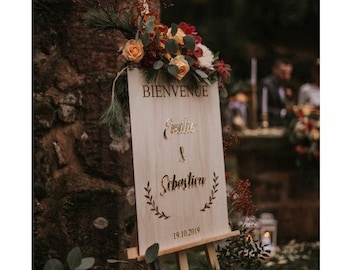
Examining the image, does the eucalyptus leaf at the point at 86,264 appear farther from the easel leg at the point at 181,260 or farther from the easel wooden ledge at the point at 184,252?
the easel leg at the point at 181,260

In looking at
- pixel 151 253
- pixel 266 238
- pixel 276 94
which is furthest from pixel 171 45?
pixel 276 94

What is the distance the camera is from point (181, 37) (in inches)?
77.4

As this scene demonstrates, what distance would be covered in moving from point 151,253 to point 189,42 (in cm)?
67

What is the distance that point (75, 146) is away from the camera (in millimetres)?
Result: 2340

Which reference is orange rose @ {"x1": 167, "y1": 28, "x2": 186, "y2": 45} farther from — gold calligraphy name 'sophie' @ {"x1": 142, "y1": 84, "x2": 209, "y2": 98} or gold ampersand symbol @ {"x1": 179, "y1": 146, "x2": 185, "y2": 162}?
gold ampersand symbol @ {"x1": 179, "y1": 146, "x2": 185, "y2": 162}

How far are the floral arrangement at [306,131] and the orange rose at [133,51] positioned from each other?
2.33m

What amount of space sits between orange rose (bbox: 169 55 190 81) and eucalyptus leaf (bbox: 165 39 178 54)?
0.03 m

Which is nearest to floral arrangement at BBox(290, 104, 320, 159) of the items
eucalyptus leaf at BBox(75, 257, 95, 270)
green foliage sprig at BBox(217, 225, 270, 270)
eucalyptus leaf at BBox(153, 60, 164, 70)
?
green foliage sprig at BBox(217, 225, 270, 270)

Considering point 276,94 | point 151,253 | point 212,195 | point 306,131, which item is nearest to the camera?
point 151,253

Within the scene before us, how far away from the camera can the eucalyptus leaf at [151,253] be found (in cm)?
181

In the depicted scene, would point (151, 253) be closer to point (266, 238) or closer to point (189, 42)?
point (189, 42)

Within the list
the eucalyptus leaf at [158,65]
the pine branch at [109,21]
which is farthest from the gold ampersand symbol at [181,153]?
the pine branch at [109,21]

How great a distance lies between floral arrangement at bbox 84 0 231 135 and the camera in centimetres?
186

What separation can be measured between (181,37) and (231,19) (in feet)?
14.8
